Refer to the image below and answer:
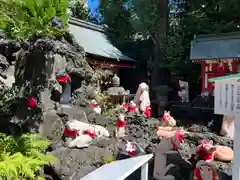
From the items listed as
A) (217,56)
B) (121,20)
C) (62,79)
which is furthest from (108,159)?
(121,20)

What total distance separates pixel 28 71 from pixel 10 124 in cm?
136

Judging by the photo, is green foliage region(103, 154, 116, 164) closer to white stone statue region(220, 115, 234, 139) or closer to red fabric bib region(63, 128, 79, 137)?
red fabric bib region(63, 128, 79, 137)

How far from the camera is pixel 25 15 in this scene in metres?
3.78

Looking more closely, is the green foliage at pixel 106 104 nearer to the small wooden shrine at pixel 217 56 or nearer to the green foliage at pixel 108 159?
the small wooden shrine at pixel 217 56

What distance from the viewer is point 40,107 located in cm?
609

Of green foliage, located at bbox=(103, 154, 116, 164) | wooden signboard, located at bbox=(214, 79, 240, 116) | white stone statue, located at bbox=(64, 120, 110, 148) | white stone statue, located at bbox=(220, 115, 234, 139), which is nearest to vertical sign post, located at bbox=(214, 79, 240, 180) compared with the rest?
wooden signboard, located at bbox=(214, 79, 240, 116)

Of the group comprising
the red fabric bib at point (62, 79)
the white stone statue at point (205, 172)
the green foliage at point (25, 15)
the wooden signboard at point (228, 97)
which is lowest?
the white stone statue at point (205, 172)

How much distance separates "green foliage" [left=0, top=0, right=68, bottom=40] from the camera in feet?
9.64

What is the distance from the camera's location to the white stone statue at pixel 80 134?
18.0 ft

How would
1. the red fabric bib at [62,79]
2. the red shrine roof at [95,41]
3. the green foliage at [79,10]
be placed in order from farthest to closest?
1. the green foliage at [79,10]
2. the red shrine roof at [95,41]
3. the red fabric bib at [62,79]

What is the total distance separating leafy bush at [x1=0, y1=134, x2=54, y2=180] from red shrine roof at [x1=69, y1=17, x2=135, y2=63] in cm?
826

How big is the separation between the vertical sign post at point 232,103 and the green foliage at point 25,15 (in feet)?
8.44

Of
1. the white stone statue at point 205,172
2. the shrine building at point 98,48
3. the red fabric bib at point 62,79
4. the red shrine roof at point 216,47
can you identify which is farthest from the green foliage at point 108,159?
the shrine building at point 98,48

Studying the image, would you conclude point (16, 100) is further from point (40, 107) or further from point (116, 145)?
point (116, 145)
